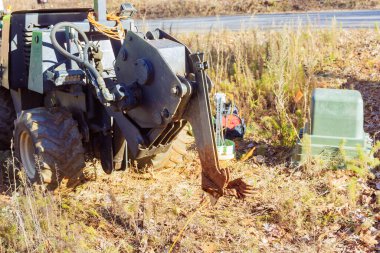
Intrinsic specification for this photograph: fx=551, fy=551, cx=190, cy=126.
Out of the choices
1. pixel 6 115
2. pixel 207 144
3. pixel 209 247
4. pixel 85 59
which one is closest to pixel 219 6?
pixel 6 115

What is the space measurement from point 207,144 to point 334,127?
8.48ft

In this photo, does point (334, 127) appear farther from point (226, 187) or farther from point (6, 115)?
point (6, 115)

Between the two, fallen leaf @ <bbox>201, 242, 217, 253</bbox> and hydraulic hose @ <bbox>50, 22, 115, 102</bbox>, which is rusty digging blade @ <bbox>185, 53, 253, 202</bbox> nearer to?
fallen leaf @ <bbox>201, 242, 217, 253</bbox>

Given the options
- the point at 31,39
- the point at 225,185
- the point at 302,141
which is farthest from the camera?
the point at 302,141

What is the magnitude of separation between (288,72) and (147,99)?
4.76 m

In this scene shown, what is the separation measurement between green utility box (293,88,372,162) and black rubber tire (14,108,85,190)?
8.13 feet

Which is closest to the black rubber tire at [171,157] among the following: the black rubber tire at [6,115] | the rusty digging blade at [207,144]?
the rusty digging blade at [207,144]

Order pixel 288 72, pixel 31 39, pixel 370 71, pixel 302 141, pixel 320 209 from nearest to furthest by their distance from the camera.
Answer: pixel 320 209 → pixel 31 39 → pixel 302 141 → pixel 288 72 → pixel 370 71

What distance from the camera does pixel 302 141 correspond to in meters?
5.97

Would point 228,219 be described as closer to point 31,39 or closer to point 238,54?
point 31,39

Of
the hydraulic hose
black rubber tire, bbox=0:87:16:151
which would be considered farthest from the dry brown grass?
the hydraulic hose

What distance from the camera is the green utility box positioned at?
235 inches

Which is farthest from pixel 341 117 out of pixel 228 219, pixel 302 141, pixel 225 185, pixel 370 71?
pixel 370 71

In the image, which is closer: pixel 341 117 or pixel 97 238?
pixel 97 238
